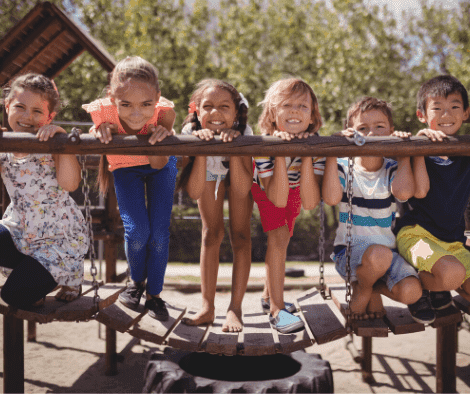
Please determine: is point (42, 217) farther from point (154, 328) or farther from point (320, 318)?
point (320, 318)

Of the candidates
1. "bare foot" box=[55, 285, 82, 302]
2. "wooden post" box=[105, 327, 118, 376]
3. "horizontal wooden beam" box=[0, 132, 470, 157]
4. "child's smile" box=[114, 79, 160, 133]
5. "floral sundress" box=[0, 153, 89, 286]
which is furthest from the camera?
"wooden post" box=[105, 327, 118, 376]

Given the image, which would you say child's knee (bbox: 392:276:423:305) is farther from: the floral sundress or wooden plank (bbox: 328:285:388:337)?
the floral sundress

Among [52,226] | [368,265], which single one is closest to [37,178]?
[52,226]

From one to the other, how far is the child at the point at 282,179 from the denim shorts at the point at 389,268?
0.34m

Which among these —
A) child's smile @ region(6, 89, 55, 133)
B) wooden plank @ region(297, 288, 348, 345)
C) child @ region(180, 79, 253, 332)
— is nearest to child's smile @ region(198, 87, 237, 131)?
child @ region(180, 79, 253, 332)

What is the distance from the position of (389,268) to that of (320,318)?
0.50 meters

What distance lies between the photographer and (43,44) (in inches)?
225

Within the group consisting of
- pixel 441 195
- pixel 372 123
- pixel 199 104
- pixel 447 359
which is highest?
pixel 199 104

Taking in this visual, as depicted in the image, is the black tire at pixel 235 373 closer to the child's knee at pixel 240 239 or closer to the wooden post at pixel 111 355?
the child's knee at pixel 240 239

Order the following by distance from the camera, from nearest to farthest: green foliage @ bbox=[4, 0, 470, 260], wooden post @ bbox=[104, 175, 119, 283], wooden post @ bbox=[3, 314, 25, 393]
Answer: wooden post @ bbox=[3, 314, 25, 393]
wooden post @ bbox=[104, 175, 119, 283]
green foliage @ bbox=[4, 0, 470, 260]

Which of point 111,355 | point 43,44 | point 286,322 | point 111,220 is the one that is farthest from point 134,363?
point 43,44

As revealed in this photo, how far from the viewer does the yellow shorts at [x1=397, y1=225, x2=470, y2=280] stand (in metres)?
2.46

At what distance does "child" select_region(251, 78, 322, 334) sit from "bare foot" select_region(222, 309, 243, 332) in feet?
0.63

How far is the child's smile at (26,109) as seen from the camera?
2.50 m
